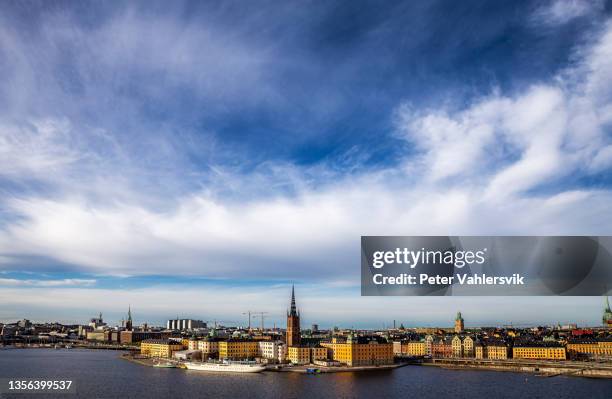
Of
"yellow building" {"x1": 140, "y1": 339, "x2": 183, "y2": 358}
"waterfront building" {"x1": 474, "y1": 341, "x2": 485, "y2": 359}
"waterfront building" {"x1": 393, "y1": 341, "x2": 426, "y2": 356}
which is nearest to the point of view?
"waterfront building" {"x1": 474, "y1": 341, "x2": 485, "y2": 359}

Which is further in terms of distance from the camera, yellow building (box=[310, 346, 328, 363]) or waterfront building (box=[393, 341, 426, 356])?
waterfront building (box=[393, 341, 426, 356])

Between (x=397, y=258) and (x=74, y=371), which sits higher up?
(x=397, y=258)

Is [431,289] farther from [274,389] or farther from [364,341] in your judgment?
[364,341]

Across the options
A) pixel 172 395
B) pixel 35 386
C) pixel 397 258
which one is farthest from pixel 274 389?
pixel 397 258

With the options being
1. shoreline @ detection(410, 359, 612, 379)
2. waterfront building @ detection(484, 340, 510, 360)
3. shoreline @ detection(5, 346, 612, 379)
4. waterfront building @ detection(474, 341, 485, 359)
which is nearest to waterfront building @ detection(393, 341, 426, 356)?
waterfront building @ detection(474, 341, 485, 359)

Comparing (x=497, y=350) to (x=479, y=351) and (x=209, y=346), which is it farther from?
(x=209, y=346)

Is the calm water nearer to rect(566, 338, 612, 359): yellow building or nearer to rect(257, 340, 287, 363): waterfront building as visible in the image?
rect(257, 340, 287, 363): waterfront building
